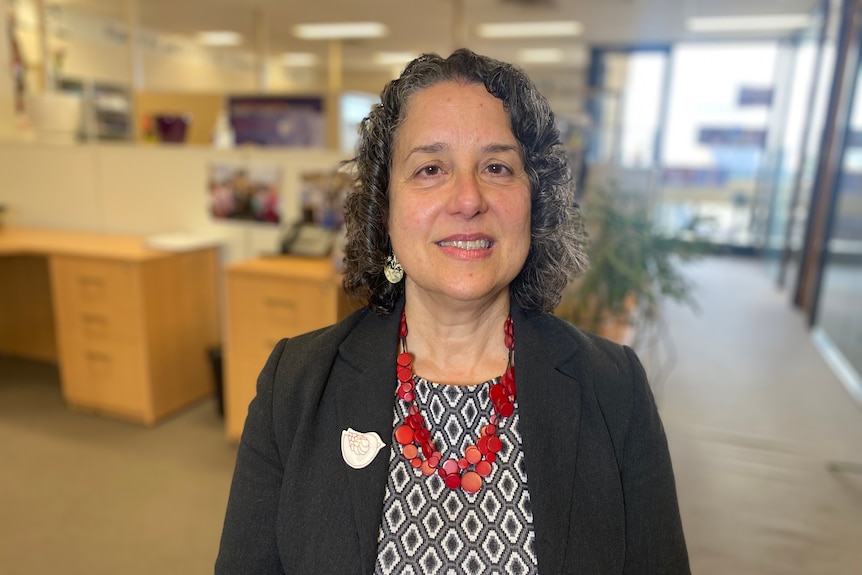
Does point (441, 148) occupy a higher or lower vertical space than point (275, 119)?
lower

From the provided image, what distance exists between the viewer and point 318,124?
457 cm

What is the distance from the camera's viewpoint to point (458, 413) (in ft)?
3.56

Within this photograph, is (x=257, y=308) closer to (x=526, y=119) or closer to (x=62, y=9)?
(x=526, y=119)

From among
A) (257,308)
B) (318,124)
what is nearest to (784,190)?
(318,124)

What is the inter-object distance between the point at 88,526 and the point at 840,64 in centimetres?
720

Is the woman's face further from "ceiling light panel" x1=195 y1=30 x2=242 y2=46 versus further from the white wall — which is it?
"ceiling light panel" x1=195 y1=30 x2=242 y2=46

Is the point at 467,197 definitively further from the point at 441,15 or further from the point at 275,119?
the point at 441,15

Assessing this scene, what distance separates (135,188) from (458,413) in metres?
3.59

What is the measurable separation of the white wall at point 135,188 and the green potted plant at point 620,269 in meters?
1.52

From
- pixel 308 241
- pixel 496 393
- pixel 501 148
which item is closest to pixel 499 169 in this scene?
pixel 501 148

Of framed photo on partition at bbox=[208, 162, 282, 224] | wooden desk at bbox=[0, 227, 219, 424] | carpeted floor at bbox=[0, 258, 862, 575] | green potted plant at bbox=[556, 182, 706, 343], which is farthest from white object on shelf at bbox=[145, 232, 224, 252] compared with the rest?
green potted plant at bbox=[556, 182, 706, 343]

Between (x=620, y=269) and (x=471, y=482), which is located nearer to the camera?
(x=471, y=482)

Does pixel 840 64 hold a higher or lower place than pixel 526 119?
higher

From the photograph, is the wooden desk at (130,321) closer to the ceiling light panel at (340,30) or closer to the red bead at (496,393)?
the red bead at (496,393)
